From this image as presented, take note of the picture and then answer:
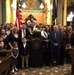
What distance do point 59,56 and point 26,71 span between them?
1640 millimetres

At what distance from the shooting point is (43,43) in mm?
9195

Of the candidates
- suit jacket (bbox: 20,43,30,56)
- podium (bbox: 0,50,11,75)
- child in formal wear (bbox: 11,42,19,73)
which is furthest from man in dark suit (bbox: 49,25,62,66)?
podium (bbox: 0,50,11,75)

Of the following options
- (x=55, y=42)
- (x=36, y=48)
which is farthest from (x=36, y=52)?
(x=55, y=42)

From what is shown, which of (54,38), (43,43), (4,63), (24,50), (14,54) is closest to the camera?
(4,63)

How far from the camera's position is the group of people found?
322 inches

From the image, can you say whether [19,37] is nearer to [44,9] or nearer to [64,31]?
[64,31]

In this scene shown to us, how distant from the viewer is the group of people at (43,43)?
819 cm

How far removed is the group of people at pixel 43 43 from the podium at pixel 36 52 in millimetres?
203

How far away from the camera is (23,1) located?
21516 mm

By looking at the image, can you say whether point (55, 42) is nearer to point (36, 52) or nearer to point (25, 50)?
point (36, 52)

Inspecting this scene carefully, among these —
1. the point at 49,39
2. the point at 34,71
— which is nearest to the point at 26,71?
the point at 34,71

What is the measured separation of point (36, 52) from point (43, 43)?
528 millimetres

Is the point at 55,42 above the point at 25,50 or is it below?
above

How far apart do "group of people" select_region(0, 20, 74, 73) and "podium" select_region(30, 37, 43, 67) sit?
0.20 metres
